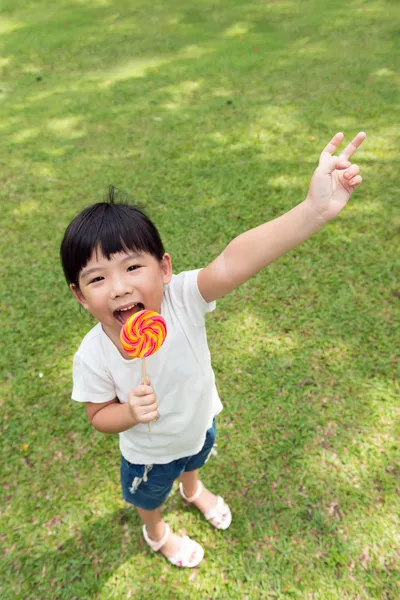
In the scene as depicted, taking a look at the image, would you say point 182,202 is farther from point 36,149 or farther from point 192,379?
point 192,379

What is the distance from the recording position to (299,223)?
1.41m

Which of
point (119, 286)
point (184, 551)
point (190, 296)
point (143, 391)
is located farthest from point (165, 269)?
point (184, 551)

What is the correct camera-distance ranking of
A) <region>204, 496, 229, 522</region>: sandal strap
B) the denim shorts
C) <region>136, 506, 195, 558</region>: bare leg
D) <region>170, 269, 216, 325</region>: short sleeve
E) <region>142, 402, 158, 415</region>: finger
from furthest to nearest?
<region>204, 496, 229, 522</region>: sandal strap, <region>136, 506, 195, 558</region>: bare leg, the denim shorts, <region>170, 269, 216, 325</region>: short sleeve, <region>142, 402, 158, 415</region>: finger

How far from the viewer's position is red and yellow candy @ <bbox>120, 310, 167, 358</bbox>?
1374 mm

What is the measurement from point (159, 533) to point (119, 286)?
139cm

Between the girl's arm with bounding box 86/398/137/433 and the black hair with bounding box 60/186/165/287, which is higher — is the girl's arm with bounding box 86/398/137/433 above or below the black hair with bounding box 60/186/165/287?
below

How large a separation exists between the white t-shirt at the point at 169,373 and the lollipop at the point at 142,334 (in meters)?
0.18

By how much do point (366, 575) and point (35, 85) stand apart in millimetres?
6728

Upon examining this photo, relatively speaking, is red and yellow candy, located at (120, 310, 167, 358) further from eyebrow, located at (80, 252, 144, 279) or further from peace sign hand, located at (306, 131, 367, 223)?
peace sign hand, located at (306, 131, 367, 223)

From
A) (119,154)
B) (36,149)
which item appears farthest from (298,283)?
(36,149)

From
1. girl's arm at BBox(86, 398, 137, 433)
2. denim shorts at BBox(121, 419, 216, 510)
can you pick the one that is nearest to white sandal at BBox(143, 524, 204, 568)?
denim shorts at BBox(121, 419, 216, 510)

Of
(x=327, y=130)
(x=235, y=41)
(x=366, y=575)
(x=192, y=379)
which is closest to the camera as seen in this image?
(x=192, y=379)

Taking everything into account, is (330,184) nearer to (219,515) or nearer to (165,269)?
(165,269)

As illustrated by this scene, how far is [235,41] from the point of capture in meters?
7.18
